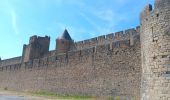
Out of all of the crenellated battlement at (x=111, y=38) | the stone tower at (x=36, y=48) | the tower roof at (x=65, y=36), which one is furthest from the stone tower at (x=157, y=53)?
the stone tower at (x=36, y=48)

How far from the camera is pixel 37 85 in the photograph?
78.6 feet

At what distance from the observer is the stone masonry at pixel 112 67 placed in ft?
34.7

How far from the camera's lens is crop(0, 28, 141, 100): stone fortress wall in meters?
14.9

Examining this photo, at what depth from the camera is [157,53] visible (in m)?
10.6

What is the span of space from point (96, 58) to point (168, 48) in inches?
307

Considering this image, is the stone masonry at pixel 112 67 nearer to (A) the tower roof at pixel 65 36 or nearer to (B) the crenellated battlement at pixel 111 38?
(B) the crenellated battlement at pixel 111 38

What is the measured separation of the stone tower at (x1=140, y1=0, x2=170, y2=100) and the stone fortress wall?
3.25 m

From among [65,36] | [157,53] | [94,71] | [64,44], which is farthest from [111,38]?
[157,53]

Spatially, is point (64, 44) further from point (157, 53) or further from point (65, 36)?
point (157, 53)

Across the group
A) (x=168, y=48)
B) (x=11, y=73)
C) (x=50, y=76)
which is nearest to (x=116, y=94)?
(x=168, y=48)

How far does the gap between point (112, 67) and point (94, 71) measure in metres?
1.69

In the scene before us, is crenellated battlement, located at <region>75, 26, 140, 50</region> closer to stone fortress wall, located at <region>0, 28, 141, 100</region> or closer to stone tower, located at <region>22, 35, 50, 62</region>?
stone fortress wall, located at <region>0, 28, 141, 100</region>

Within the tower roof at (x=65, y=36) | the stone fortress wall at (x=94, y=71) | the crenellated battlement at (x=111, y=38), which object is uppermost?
the tower roof at (x=65, y=36)

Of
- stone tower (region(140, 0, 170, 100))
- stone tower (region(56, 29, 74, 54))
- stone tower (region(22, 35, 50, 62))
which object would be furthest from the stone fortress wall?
stone tower (region(56, 29, 74, 54))
